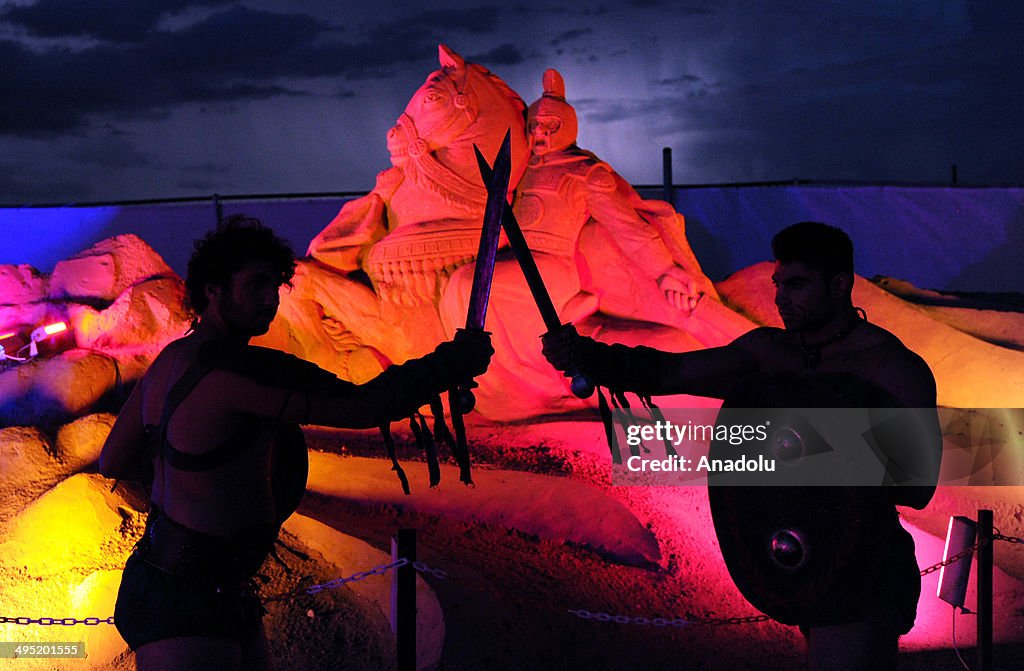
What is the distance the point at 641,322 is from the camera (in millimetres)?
6031

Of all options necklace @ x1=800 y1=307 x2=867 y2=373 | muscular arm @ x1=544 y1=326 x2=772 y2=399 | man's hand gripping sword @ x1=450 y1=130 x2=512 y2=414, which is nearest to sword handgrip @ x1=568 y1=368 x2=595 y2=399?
muscular arm @ x1=544 y1=326 x2=772 y2=399

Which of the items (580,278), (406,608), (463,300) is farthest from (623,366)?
(580,278)

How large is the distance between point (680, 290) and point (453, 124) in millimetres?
1815

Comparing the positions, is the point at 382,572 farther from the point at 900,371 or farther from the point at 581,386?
the point at 900,371

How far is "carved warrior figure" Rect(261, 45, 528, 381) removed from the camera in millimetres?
6148

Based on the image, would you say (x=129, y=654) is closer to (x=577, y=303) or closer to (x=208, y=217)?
(x=577, y=303)

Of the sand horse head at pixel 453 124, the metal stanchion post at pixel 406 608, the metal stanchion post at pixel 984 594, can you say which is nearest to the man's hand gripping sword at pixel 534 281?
the metal stanchion post at pixel 406 608

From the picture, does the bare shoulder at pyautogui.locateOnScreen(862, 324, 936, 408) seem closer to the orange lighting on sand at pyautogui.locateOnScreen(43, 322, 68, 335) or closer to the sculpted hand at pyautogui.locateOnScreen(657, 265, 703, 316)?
the sculpted hand at pyautogui.locateOnScreen(657, 265, 703, 316)

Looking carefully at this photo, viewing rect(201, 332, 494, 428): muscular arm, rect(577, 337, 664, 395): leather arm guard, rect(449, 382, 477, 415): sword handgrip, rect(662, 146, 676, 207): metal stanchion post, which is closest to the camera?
rect(201, 332, 494, 428): muscular arm

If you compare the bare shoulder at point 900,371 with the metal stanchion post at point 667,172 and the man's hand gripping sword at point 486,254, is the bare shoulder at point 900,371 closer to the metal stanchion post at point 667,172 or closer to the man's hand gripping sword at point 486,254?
the man's hand gripping sword at point 486,254

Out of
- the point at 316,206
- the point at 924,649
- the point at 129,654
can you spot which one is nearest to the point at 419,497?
the point at 129,654

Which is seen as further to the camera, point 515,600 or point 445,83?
point 445,83

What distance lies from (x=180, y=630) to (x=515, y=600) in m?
1.89

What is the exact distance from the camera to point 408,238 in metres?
6.20
